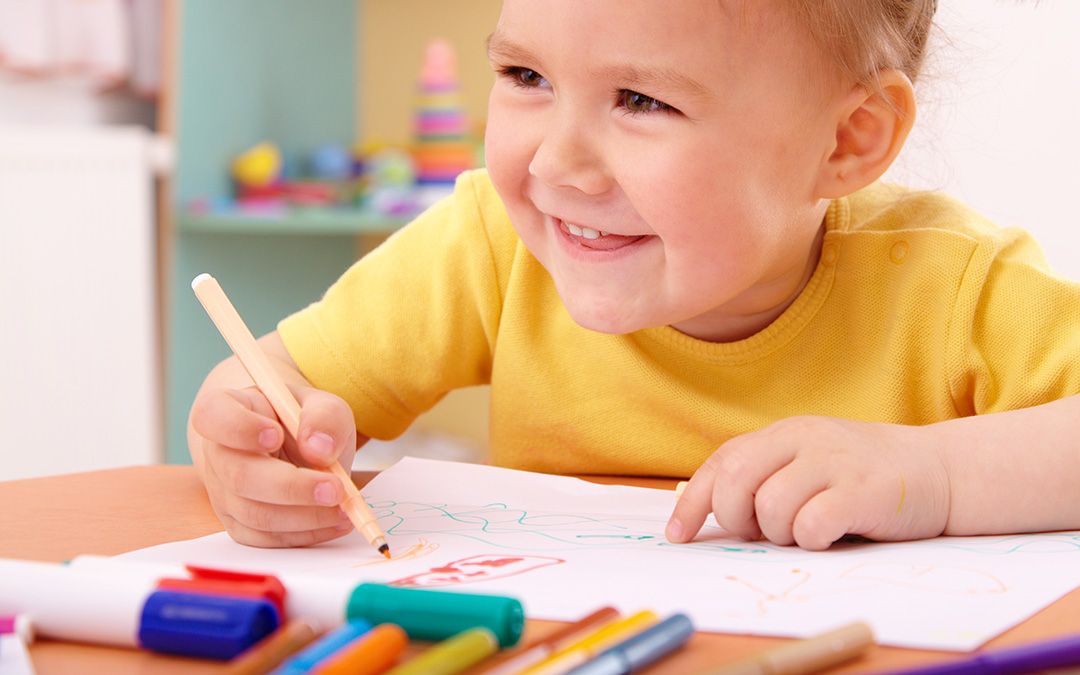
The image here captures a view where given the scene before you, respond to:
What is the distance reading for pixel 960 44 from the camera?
753 millimetres

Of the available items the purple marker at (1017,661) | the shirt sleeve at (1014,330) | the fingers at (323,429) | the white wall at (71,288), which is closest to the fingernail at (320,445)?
the fingers at (323,429)

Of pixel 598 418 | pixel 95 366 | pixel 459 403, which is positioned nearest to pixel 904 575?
pixel 598 418

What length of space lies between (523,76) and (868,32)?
0.20 meters

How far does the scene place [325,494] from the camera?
465 millimetres

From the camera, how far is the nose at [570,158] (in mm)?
554

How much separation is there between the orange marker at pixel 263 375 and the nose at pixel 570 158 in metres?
0.18

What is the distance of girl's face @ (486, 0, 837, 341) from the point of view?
53cm

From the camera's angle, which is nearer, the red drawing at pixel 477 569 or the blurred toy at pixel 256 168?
the red drawing at pixel 477 569

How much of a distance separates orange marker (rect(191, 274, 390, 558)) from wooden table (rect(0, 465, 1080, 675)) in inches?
2.6

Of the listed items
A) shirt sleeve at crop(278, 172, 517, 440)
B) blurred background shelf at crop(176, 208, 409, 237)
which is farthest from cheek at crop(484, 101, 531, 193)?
blurred background shelf at crop(176, 208, 409, 237)

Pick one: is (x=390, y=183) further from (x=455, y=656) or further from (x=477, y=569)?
(x=455, y=656)

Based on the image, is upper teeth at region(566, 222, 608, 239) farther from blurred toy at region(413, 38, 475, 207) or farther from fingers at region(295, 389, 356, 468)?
blurred toy at region(413, 38, 475, 207)

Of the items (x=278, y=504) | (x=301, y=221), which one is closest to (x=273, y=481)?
(x=278, y=504)

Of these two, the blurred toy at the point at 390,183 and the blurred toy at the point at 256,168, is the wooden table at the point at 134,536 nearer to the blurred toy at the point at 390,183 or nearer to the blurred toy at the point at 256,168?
the blurred toy at the point at 390,183
